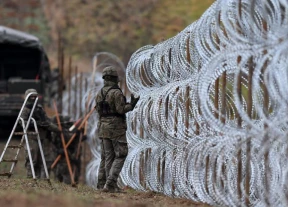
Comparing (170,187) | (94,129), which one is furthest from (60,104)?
(170,187)

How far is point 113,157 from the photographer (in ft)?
42.0

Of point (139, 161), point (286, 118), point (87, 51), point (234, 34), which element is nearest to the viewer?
point (286, 118)

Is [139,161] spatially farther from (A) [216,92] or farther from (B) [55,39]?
(B) [55,39]

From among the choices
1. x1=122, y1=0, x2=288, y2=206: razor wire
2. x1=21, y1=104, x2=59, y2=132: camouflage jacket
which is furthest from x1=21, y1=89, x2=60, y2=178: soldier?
x1=122, y1=0, x2=288, y2=206: razor wire

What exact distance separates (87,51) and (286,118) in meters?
35.0

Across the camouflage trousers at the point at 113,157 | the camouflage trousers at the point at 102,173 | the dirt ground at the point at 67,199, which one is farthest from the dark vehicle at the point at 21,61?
the camouflage trousers at the point at 113,157

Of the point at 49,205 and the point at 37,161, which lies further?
the point at 37,161

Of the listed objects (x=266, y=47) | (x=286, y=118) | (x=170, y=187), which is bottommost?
(x=170, y=187)

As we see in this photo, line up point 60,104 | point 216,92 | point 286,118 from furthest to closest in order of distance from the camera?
point 60,104 < point 216,92 < point 286,118

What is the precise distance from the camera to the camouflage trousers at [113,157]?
12.4 metres

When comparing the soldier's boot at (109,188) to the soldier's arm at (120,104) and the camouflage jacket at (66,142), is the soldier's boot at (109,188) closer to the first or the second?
the soldier's arm at (120,104)

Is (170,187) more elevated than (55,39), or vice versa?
(55,39)

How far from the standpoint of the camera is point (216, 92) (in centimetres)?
1020

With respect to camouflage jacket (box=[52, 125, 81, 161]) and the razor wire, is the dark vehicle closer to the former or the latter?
camouflage jacket (box=[52, 125, 81, 161])
